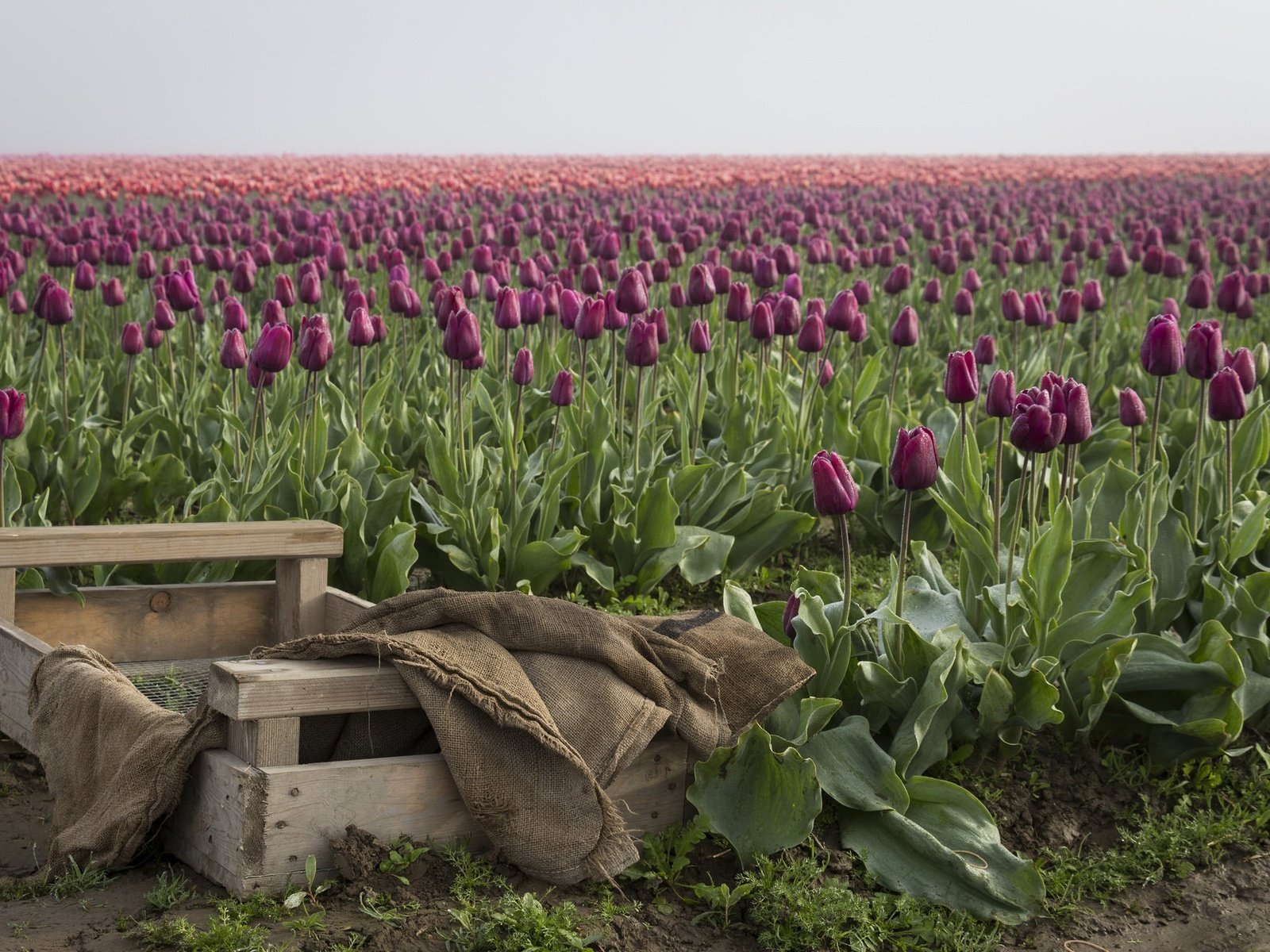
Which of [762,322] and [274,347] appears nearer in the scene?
[274,347]

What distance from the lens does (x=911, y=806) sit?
11.7ft

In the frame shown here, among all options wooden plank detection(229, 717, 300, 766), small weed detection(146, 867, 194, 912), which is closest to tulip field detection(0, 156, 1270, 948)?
wooden plank detection(229, 717, 300, 766)

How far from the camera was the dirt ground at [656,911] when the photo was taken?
2971 mm

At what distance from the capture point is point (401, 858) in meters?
3.17

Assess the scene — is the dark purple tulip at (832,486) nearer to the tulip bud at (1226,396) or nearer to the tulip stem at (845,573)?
the tulip stem at (845,573)

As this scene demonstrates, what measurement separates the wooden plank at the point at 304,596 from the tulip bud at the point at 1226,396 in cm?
249

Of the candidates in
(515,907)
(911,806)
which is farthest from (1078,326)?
(515,907)

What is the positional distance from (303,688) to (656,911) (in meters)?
0.88

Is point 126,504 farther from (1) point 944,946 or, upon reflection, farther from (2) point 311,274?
(1) point 944,946

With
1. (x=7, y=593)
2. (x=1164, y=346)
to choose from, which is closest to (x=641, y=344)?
(x=1164, y=346)

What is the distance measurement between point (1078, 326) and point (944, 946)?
8.23 m

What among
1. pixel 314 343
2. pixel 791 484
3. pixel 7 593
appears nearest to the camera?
pixel 7 593

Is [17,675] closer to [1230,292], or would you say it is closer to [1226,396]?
[1226,396]

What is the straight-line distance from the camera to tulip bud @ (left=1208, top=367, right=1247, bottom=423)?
166 inches
